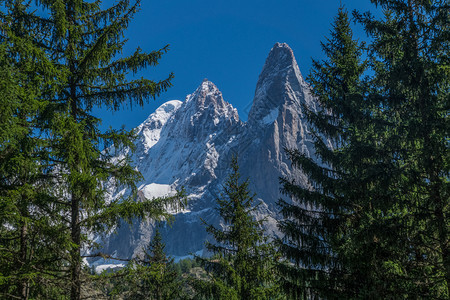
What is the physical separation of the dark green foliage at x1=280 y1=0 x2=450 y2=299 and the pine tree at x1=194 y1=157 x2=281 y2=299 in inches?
46.0

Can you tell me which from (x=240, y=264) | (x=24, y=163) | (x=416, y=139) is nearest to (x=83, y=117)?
(x=24, y=163)

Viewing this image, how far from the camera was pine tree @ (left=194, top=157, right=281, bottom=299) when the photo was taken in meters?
11.6

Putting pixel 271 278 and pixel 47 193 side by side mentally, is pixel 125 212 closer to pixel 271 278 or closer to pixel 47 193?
pixel 47 193

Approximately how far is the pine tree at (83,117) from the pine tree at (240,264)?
542 centimetres

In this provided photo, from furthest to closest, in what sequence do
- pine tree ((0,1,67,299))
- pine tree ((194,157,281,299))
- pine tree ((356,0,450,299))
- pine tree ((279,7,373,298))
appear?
pine tree ((194,157,281,299)) → pine tree ((279,7,373,298)) → pine tree ((356,0,450,299)) → pine tree ((0,1,67,299))

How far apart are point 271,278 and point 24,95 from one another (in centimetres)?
945

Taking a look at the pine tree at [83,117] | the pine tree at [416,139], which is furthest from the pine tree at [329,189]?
the pine tree at [83,117]

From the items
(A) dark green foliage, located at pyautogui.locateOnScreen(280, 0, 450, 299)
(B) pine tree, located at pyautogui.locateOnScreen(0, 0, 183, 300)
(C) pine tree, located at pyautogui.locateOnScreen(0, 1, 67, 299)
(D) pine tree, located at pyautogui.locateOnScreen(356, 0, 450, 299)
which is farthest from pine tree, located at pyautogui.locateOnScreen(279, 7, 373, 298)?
(C) pine tree, located at pyautogui.locateOnScreen(0, 1, 67, 299)

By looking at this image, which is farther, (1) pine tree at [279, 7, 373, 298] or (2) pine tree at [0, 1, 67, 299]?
(1) pine tree at [279, 7, 373, 298]

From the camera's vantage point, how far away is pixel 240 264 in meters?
11.8

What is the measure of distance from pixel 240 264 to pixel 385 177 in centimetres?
581

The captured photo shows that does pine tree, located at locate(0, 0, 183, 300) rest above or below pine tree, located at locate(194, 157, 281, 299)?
above

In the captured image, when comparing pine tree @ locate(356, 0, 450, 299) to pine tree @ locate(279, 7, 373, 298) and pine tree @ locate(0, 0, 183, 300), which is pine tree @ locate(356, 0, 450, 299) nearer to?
pine tree @ locate(279, 7, 373, 298)

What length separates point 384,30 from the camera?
9.49 m
